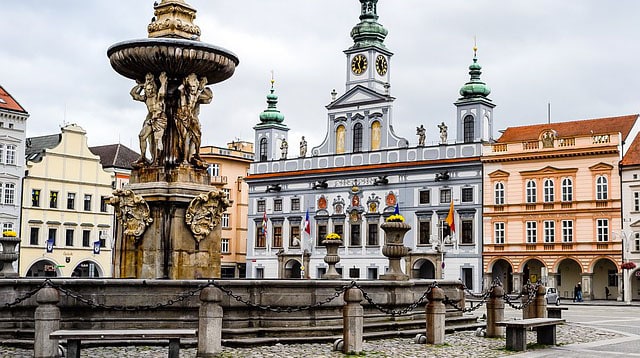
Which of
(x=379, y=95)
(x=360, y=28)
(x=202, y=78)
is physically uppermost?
(x=360, y=28)

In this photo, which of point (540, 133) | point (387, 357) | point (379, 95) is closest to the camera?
point (387, 357)

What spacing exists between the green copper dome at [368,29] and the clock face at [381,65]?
1.00 m

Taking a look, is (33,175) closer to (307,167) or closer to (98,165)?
(98,165)

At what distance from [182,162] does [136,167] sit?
0.95m

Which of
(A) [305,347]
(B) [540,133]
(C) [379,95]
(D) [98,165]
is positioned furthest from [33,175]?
(A) [305,347]

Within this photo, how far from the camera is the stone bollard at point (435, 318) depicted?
49.5 ft

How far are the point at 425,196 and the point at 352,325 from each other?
41.6 meters

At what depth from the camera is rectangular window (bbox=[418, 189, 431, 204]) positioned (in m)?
54.3

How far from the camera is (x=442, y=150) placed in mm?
53812

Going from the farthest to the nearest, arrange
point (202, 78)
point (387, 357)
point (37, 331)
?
point (202, 78) → point (387, 357) → point (37, 331)

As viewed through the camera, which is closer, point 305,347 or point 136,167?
point 305,347

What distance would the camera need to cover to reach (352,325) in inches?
527

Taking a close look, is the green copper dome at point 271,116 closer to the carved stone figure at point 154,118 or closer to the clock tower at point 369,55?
the clock tower at point 369,55

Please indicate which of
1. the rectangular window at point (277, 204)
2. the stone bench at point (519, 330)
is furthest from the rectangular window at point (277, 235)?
the stone bench at point (519, 330)
